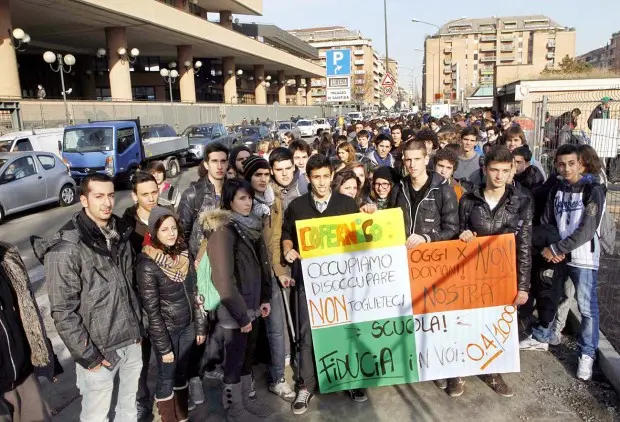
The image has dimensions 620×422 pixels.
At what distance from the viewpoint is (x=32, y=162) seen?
12.4 metres

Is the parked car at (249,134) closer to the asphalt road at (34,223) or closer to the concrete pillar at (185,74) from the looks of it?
the asphalt road at (34,223)

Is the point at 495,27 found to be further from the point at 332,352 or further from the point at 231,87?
the point at 332,352

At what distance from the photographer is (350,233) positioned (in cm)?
378

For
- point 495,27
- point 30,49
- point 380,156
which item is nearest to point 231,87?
point 30,49

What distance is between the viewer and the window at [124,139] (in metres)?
15.9

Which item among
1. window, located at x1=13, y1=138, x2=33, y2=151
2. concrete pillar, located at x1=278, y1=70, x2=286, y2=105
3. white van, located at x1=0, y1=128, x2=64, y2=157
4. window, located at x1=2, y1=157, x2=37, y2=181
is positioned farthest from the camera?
concrete pillar, located at x1=278, y1=70, x2=286, y2=105

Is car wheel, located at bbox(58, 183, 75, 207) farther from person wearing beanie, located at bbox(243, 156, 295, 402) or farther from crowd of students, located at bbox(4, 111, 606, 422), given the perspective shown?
person wearing beanie, located at bbox(243, 156, 295, 402)

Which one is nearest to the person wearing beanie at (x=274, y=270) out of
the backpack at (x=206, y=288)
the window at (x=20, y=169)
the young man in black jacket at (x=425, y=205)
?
the backpack at (x=206, y=288)

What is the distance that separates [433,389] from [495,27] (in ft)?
454

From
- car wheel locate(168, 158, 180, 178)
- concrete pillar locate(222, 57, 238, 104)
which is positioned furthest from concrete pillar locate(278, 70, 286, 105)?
car wheel locate(168, 158, 180, 178)

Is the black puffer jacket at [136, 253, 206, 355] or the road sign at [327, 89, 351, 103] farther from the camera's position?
the road sign at [327, 89, 351, 103]

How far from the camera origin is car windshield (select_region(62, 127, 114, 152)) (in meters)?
15.8

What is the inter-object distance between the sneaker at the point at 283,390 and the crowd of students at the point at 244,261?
14mm

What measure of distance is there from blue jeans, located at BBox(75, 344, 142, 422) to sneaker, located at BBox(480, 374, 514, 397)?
2.75 meters
